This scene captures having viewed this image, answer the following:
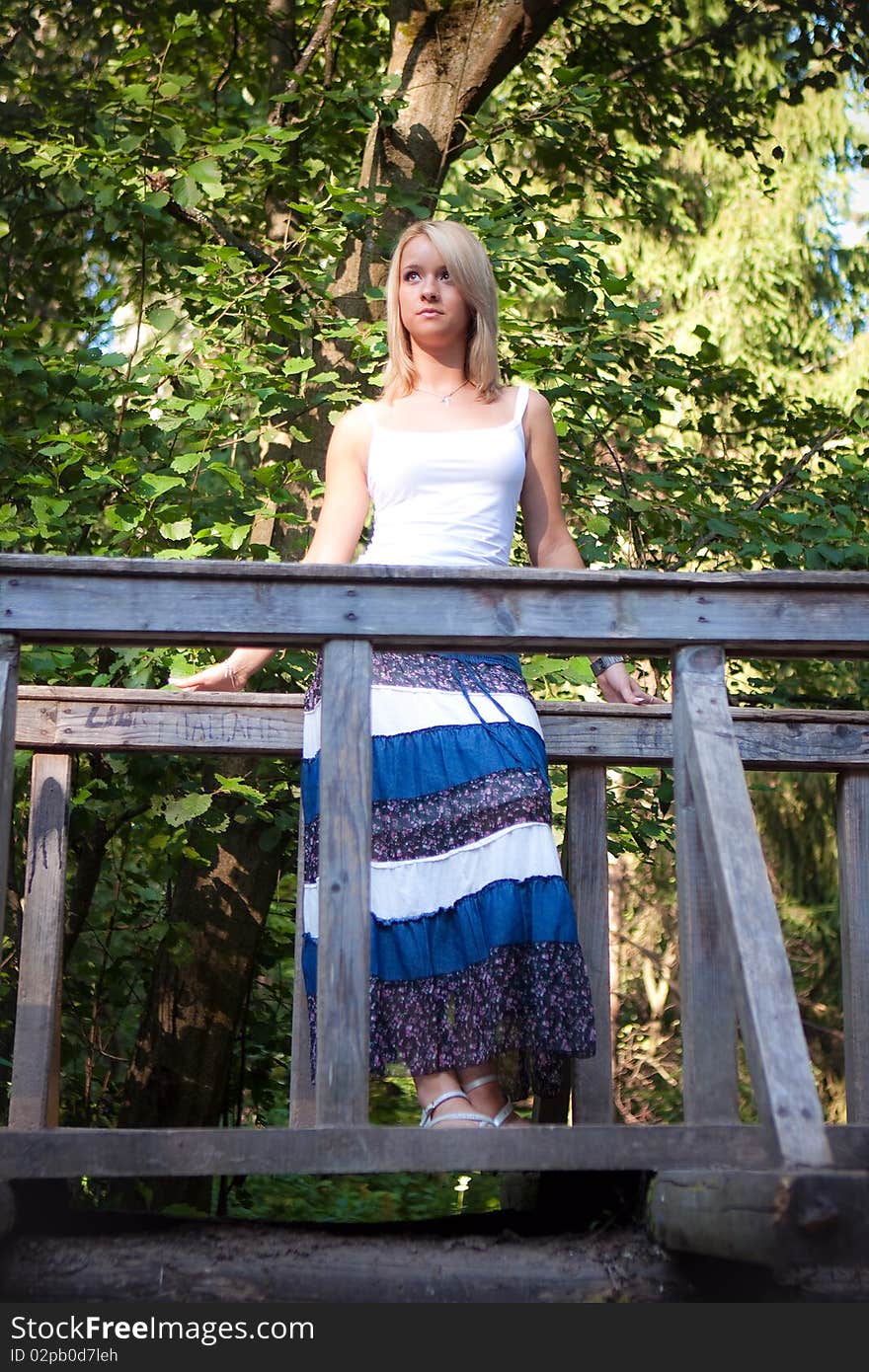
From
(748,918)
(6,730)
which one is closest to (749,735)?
(748,918)

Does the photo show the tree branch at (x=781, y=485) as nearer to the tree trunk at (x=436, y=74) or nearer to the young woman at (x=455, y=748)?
the tree trunk at (x=436, y=74)

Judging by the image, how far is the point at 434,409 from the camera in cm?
300

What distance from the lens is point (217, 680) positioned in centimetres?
292

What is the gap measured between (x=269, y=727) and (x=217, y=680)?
300 millimetres

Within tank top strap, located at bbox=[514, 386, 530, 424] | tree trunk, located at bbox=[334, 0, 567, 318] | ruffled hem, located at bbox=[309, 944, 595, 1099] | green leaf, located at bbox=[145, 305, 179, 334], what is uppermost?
tree trunk, located at bbox=[334, 0, 567, 318]

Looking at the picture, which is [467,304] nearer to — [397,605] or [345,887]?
[397,605]

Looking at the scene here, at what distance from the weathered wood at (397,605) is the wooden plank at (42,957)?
31.7 inches

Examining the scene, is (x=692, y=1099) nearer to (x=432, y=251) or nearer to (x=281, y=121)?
(x=432, y=251)

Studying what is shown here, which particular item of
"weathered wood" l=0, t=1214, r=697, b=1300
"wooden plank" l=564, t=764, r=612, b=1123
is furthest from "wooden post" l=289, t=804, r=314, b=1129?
"weathered wood" l=0, t=1214, r=697, b=1300

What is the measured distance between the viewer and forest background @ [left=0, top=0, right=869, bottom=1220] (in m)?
4.11

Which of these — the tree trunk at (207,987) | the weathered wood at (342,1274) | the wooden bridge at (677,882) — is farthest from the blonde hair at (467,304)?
the tree trunk at (207,987)

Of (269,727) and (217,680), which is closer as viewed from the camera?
(217,680)

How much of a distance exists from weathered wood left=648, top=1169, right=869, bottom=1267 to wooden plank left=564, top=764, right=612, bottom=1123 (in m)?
0.99

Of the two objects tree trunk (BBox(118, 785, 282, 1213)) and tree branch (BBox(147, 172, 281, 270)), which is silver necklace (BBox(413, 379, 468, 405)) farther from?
tree trunk (BBox(118, 785, 282, 1213))
